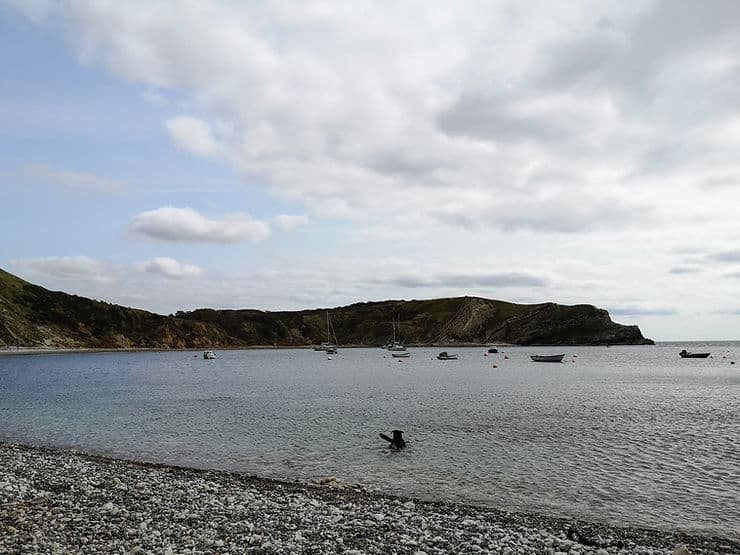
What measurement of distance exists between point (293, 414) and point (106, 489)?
2859cm

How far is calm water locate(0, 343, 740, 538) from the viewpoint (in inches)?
881

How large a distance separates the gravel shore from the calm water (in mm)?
3364

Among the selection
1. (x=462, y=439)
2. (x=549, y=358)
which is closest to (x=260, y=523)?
(x=462, y=439)

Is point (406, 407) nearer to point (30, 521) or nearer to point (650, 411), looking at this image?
point (650, 411)

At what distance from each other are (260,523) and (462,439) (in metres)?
21.1

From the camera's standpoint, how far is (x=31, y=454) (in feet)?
91.0

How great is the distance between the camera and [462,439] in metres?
34.9

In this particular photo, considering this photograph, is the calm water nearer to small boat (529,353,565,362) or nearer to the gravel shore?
the gravel shore

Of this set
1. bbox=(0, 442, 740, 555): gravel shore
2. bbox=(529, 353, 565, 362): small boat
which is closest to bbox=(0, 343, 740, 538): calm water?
bbox=(0, 442, 740, 555): gravel shore

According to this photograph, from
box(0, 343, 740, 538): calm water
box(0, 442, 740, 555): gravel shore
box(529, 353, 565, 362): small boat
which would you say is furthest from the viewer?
box(529, 353, 565, 362): small boat

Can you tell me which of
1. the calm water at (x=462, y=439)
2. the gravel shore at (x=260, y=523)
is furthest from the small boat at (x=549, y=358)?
the gravel shore at (x=260, y=523)

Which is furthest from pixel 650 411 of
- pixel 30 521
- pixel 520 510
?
pixel 30 521

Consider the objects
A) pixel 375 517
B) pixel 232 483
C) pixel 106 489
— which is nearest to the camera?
pixel 375 517

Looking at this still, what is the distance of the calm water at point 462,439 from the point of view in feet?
73.4
